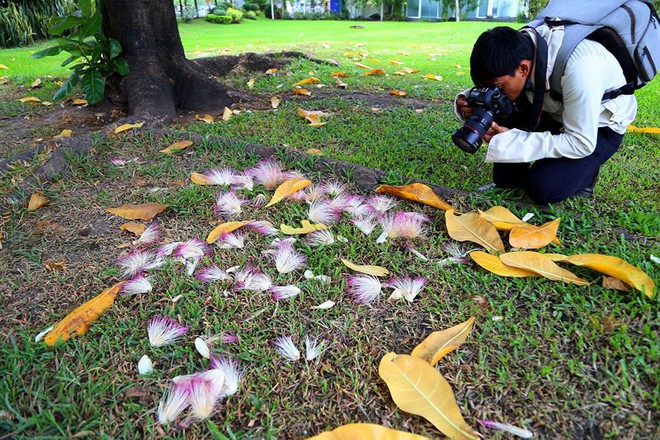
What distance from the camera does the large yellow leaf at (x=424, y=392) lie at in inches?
48.8

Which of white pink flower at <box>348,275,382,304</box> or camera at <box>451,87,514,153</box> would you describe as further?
camera at <box>451,87,514,153</box>

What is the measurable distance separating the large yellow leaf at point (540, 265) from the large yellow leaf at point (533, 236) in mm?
106

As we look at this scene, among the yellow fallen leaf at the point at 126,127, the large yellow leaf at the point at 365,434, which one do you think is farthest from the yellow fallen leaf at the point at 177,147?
the large yellow leaf at the point at 365,434

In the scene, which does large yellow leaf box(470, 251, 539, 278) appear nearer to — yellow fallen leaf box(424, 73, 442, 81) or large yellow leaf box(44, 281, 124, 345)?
large yellow leaf box(44, 281, 124, 345)

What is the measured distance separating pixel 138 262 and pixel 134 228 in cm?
30

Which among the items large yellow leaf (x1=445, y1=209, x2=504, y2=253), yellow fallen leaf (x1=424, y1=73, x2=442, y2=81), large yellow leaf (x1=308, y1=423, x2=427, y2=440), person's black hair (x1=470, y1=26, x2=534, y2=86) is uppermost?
person's black hair (x1=470, y1=26, x2=534, y2=86)

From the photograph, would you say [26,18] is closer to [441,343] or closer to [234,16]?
[234,16]

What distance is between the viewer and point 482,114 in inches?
87.3

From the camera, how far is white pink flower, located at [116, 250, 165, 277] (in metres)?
1.90

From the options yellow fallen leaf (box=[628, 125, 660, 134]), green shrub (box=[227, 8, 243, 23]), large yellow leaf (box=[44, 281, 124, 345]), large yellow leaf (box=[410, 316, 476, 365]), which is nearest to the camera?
large yellow leaf (box=[410, 316, 476, 365])

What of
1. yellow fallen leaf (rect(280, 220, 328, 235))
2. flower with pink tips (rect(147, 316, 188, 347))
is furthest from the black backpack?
flower with pink tips (rect(147, 316, 188, 347))

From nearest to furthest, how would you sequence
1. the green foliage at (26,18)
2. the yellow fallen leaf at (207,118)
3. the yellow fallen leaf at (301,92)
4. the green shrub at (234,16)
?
the yellow fallen leaf at (207,118)
the yellow fallen leaf at (301,92)
the green foliage at (26,18)
the green shrub at (234,16)

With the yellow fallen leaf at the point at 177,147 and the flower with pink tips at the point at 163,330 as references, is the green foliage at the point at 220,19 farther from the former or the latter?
the flower with pink tips at the point at 163,330

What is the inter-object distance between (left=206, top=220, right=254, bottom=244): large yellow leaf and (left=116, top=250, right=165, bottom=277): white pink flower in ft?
0.77
